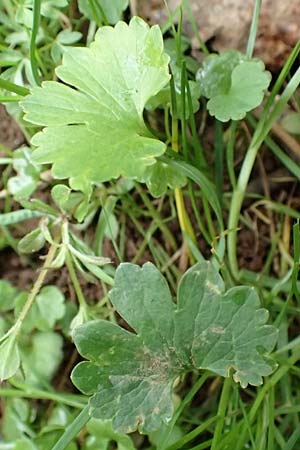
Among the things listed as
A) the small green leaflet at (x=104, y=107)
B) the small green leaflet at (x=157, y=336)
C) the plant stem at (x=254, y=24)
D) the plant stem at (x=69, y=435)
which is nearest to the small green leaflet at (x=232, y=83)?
the plant stem at (x=254, y=24)

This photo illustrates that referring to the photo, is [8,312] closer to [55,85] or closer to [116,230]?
[116,230]

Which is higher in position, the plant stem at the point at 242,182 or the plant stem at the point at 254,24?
the plant stem at the point at 254,24

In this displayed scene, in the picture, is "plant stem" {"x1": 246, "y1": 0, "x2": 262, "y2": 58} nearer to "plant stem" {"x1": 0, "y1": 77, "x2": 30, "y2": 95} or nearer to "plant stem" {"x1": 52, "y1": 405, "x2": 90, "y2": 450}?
"plant stem" {"x1": 0, "y1": 77, "x2": 30, "y2": 95}

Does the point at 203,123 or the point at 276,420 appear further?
the point at 203,123

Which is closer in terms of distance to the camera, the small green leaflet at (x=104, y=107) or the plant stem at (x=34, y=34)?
the small green leaflet at (x=104, y=107)

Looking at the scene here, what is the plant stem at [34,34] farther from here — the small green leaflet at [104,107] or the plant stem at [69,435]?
the plant stem at [69,435]

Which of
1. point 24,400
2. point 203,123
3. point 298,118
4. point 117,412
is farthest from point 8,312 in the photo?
point 298,118
